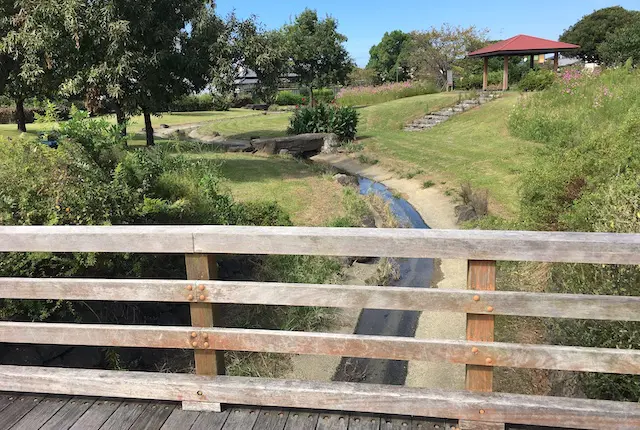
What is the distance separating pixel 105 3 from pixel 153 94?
236 cm

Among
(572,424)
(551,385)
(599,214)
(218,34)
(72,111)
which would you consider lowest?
(551,385)

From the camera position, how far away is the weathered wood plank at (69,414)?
101 inches

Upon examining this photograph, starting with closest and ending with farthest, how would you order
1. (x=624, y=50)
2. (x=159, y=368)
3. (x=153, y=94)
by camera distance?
(x=159, y=368)
(x=153, y=94)
(x=624, y=50)

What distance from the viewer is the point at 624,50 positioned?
38.1 m

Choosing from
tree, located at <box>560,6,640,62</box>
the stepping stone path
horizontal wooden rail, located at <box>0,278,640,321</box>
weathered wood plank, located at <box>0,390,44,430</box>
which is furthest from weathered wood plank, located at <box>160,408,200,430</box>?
tree, located at <box>560,6,640,62</box>

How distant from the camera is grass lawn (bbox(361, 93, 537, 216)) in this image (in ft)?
38.1

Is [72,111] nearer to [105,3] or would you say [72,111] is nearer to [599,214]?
[599,214]

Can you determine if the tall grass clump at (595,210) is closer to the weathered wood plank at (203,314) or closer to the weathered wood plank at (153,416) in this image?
the weathered wood plank at (203,314)

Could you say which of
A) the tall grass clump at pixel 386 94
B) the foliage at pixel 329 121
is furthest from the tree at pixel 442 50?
the foliage at pixel 329 121

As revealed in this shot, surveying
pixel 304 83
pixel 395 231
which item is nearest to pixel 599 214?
pixel 395 231

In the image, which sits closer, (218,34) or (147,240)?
(147,240)

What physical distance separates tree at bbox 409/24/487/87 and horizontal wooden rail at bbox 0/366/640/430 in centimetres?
3777

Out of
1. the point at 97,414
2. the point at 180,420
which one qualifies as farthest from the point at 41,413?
the point at 180,420

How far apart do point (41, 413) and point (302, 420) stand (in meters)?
1.34
